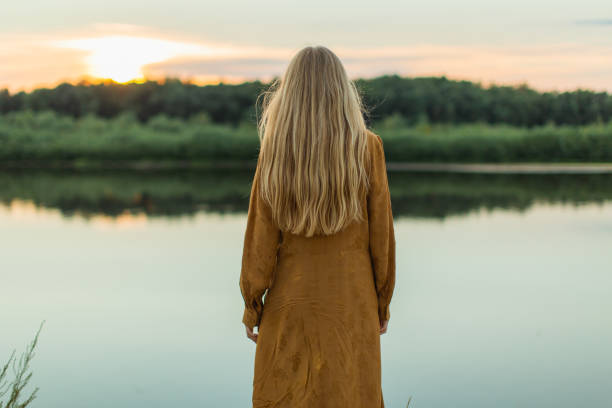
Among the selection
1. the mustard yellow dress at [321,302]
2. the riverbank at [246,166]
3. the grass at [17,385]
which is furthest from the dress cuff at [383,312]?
the riverbank at [246,166]

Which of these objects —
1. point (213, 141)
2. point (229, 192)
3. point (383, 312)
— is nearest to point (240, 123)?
point (213, 141)

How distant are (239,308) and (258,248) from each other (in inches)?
142

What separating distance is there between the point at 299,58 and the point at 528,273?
5519 mm

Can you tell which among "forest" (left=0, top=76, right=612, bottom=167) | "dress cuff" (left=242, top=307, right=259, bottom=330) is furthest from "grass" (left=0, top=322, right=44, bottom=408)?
"forest" (left=0, top=76, right=612, bottom=167)

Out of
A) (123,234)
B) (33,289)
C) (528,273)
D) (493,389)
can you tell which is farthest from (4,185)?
(493,389)

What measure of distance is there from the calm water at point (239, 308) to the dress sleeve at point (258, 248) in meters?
1.90

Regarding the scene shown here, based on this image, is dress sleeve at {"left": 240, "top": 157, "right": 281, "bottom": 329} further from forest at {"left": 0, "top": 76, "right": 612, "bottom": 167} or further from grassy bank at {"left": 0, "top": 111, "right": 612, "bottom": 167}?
forest at {"left": 0, "top": 76, "right": 612, "bottom": 167}

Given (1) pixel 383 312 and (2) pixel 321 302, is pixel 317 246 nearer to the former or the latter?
(2) pixel 321 302

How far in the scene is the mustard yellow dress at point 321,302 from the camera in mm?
2268

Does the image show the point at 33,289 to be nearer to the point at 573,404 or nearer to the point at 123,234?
the point at 123,234

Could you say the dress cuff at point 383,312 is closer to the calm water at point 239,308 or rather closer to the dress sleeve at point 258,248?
the dress sleeve at point 258,248

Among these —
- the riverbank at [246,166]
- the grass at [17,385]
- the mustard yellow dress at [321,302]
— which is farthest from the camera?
the riverbank at [246,166]

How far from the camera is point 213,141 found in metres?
29.3

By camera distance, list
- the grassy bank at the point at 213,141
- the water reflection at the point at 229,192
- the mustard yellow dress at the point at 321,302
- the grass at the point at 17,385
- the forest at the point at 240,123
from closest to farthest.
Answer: the mustard yellow dress at the point at 321,302 → the grass at the point at 17,385 → the water reflection at the point at 229,192 → the grassy bank at the point at 213,141 → the forest at the point at 240,123
